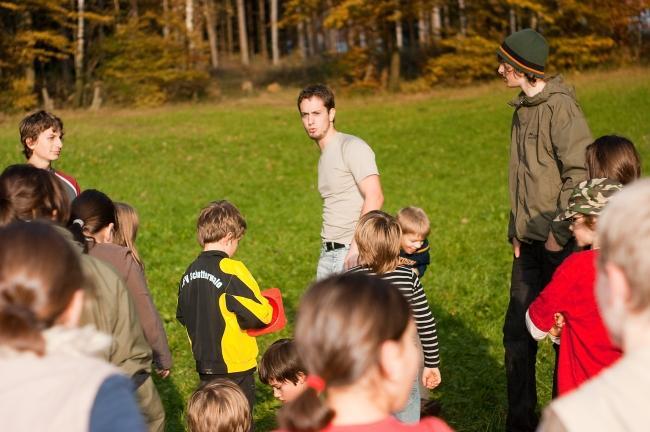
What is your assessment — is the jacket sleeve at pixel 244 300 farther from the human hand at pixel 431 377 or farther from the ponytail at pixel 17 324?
the ponytail at pixel 17 324

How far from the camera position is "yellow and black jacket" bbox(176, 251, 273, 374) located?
499 centimetres

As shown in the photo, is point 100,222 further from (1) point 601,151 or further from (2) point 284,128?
(2) point 284,128

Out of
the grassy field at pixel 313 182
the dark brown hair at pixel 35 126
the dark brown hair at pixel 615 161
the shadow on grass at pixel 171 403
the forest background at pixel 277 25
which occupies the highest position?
the forest background at pixel 277 25

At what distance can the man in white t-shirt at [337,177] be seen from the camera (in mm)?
5883

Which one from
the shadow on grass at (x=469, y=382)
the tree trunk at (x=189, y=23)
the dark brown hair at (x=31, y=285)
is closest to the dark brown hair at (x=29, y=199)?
the dark brown hair at (x=31, y=285)

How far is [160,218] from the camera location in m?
14.7

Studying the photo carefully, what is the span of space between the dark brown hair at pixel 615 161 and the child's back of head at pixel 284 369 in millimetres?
1920

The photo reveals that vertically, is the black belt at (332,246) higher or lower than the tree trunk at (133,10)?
lower

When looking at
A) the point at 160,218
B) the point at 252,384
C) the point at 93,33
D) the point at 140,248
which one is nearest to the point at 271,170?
the point at 160,218

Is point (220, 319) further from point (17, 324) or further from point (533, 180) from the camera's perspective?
point (17, 324)

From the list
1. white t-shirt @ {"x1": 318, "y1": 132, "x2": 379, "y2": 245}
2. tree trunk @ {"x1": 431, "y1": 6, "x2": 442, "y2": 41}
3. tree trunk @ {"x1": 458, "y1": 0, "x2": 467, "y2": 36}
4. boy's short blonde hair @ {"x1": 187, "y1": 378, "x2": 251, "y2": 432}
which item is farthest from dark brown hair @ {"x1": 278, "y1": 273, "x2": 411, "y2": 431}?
A: tree trunk @ {"x1": 431, "y1": 6, "x2": 442, "y2": 41}

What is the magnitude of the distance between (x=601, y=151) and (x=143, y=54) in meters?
38.8

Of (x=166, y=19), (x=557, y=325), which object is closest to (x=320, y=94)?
(x=557, y=325)

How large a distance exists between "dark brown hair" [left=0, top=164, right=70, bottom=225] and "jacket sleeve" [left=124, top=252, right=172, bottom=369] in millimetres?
818
